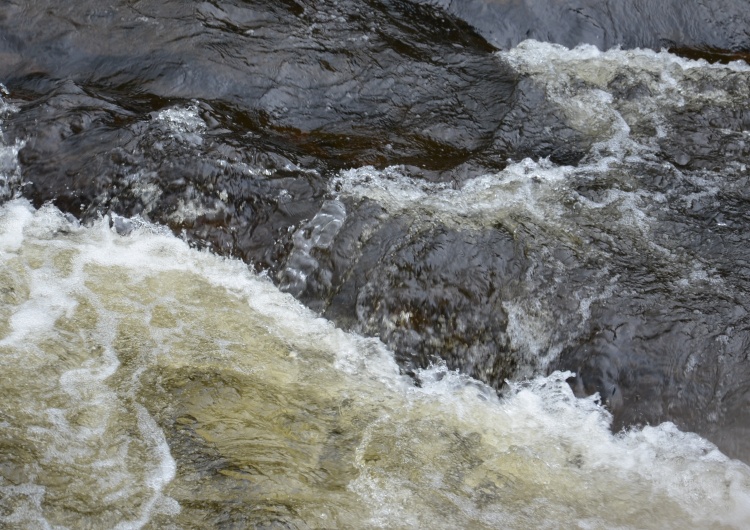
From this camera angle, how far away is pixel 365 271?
14.3ft

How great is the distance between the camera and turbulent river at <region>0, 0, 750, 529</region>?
3.38 m

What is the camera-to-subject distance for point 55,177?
4.77m

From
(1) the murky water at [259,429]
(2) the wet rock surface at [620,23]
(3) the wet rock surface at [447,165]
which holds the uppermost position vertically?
(2) the wet rock surface at [620,23]

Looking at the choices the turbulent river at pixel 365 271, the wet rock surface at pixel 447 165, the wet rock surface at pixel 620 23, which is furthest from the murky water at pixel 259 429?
the wet rock surface at pixel 620 23

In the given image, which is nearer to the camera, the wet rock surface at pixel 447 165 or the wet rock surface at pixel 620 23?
the wet rock surface at pixel 447 165

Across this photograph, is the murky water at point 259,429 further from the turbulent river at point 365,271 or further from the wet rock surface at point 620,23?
the wet rock surface at point 620,23

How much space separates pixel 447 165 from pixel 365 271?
3.61ft

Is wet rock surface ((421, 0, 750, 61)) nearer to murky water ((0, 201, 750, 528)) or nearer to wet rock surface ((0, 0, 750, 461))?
wet rock surface ((0, 0, 750, 461))

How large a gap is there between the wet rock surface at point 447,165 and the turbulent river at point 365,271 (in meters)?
0.02

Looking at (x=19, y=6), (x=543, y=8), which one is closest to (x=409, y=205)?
(x=543, y=8)

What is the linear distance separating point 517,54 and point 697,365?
3055mm

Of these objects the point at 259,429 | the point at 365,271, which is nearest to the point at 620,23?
the point at 365,271

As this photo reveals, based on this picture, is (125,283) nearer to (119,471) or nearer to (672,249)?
(119,471)

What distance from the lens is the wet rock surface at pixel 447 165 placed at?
4.14m
